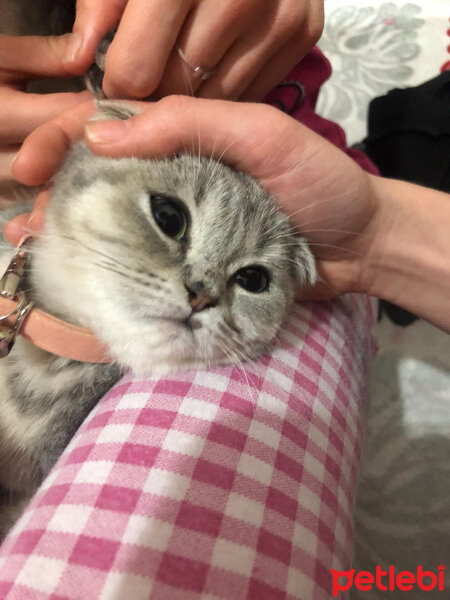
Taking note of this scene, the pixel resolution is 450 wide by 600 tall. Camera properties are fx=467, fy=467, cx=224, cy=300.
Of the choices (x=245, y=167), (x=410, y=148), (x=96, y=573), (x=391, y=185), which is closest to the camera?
(x=96, y=573)

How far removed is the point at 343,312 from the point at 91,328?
54 centimetres

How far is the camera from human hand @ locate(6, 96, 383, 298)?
69 centimetres

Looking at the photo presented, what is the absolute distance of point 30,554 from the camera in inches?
20.1

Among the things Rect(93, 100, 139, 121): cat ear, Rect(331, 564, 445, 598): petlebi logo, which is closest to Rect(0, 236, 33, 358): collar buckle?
Rect(93, 100, 139, 121): cat ear

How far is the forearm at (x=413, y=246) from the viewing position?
3.16ft

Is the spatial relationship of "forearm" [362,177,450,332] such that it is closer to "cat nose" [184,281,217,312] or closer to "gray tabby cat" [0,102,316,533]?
"gray tabby cat" [0,102,316,533]

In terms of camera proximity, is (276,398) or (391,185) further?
(391,185)

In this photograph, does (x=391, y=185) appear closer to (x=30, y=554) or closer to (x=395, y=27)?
(x=30, y=554)

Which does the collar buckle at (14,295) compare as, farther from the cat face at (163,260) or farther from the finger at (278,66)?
the finger at (278,66)

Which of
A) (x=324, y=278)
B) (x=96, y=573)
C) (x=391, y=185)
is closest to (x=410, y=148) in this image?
(x=391, y=185)

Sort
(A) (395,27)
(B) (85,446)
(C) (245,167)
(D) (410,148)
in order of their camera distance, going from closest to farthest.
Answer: (B) (85,446)
(C) (245,167)
(D) (410,148)
(A) (395,27)

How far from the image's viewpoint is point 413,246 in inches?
39.3

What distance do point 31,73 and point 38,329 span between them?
519mm

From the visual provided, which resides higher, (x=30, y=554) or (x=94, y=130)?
(x=94, y=130)
